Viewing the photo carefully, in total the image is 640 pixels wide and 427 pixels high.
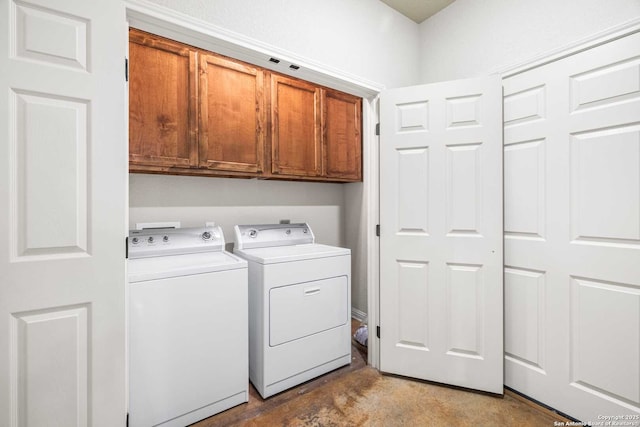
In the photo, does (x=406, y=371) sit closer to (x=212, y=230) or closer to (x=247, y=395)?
(x=247, y=395)

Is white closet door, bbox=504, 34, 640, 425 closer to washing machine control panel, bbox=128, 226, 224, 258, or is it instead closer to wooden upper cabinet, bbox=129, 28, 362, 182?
wooden upper cabinet, bbox=129, 28, 362, 182

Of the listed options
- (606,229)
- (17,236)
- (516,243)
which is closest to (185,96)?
(17,236)

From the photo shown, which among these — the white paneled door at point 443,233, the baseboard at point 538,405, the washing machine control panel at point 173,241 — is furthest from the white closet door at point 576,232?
the washing machine control panel at point 173,241

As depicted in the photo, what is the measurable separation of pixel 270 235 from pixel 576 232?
2.01m

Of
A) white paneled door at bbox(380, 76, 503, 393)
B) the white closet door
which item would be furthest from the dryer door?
the white closet door

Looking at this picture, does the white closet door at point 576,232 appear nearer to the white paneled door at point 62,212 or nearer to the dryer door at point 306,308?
the dryer door at point 306,308

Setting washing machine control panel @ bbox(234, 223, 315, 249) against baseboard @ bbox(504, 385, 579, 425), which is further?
washing machine control panel @ bbox(234, 223, 315, 249)

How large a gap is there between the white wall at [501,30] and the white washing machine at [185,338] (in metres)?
2.13

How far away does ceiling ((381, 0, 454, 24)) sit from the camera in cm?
224

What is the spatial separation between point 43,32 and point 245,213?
1738 millimetres

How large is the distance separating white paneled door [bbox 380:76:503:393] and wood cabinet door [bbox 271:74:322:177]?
738mm

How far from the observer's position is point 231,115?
84.4 inches

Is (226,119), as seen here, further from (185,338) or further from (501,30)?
(501,30)

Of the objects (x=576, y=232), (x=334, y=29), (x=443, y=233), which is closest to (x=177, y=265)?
(x=443, y=233)
